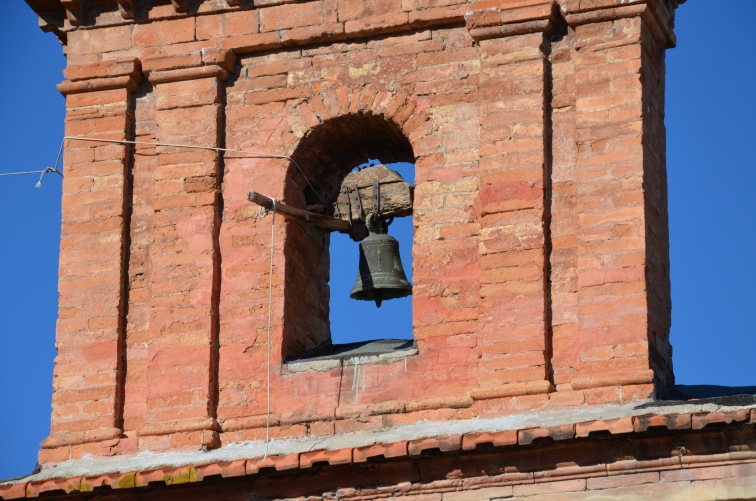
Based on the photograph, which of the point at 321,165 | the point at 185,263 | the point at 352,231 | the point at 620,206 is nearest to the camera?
the point at 620,206

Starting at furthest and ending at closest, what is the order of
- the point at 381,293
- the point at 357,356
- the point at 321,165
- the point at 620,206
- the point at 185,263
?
the point at 321,165 < the point at 381,293 < the point at 185,263 < the point at 357,356 < the point at 620,206

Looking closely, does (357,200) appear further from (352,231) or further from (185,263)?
(185,263)

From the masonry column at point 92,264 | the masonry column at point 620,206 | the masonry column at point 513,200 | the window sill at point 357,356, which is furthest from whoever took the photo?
the masonry column at point 92,264

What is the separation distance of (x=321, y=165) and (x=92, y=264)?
186 cm

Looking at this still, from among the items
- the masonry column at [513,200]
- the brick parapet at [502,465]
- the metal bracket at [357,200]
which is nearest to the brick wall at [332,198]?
the masonry column at [513,200]

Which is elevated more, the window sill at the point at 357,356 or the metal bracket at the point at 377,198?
the metal bracket at the point at 377,198

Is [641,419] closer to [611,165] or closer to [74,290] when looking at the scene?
[611,165]

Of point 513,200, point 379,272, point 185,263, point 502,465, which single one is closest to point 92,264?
point 185,263

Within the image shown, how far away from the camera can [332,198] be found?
20938mm

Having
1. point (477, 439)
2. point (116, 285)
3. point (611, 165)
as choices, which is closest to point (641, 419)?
point (477, 439)

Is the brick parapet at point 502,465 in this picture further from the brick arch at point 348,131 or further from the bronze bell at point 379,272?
the brick arch at point 348,131

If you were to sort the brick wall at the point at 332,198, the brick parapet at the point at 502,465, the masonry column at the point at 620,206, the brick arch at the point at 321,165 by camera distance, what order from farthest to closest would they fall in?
the brick arch at the point at 321,165 < the brick wall at the point at 332,198 < the masonry column at the point at 620,206 < the brick parapet at the point at 502,465

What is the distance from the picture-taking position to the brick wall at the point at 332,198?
19.2 m

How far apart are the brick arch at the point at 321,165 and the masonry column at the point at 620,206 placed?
133cm
